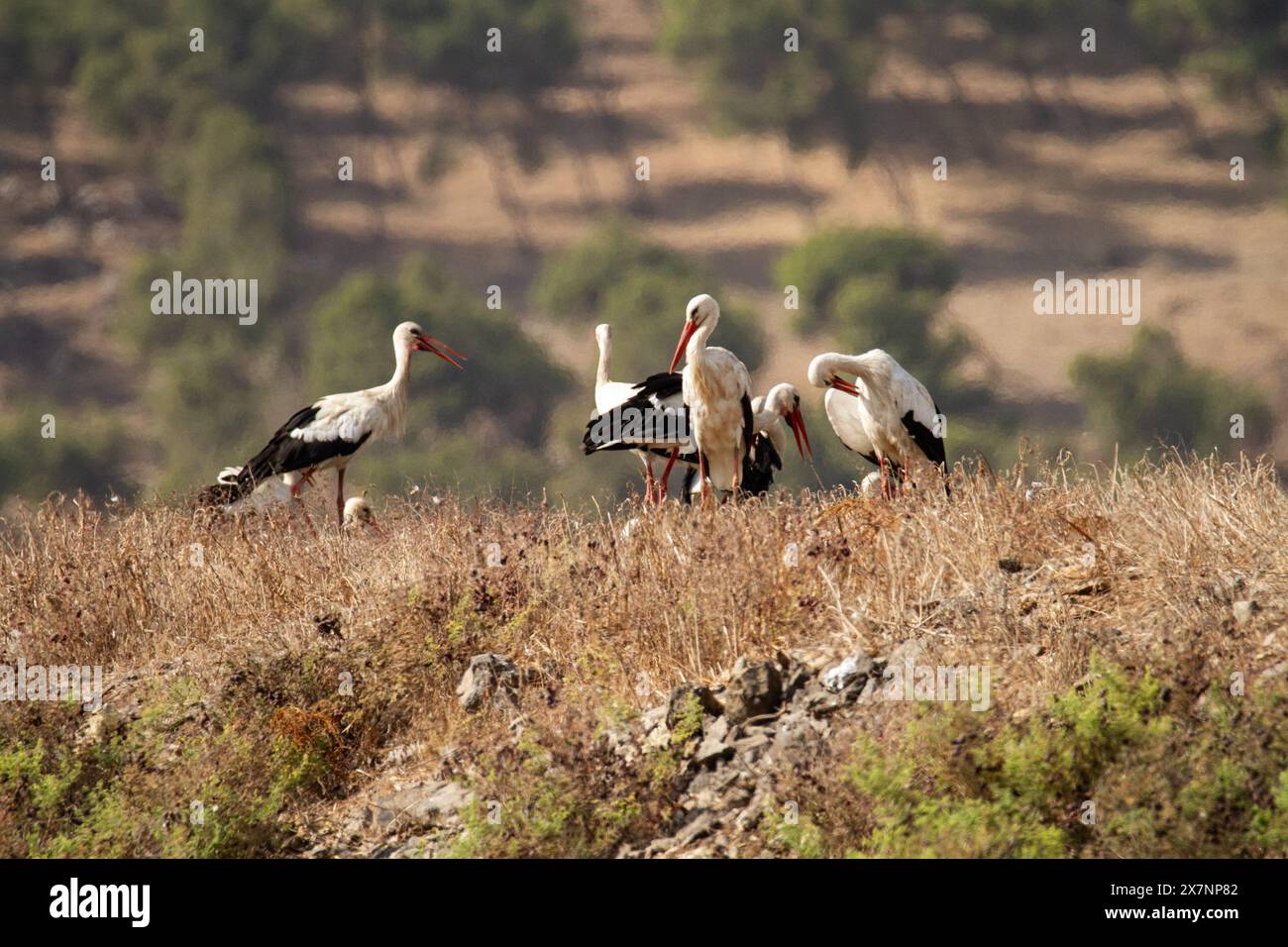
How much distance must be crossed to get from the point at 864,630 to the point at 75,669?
13.2ft

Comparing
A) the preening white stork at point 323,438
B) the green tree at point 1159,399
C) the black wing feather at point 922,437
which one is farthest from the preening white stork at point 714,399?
the green tree at point 1159,399

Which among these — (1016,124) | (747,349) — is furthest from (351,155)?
(1016,124)

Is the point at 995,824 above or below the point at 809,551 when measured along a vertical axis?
below

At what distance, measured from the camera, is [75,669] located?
9.50m

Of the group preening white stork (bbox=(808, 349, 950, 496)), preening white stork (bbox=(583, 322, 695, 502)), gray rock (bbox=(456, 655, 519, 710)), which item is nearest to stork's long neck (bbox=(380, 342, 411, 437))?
preening white stork (bbox=(583, 322, 695, 502))

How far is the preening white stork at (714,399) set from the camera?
12242 millimetres

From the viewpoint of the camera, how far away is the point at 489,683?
27.7ft

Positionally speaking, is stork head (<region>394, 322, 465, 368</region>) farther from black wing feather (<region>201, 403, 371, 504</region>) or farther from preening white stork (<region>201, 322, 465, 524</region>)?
black wing feather (<region>201, 403, 371, 504</region>)

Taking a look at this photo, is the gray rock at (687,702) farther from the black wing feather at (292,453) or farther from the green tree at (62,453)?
the green tree at (62,453)

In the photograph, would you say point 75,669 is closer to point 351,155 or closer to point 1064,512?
point 1064,512

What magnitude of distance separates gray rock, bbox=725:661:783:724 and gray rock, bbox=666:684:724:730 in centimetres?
6

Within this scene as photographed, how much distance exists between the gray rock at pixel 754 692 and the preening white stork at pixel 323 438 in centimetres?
Answer: 644

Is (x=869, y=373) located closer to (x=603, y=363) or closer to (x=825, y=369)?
(x=825, y=369)

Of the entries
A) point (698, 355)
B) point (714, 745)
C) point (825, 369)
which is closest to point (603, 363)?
point (698, 355)
